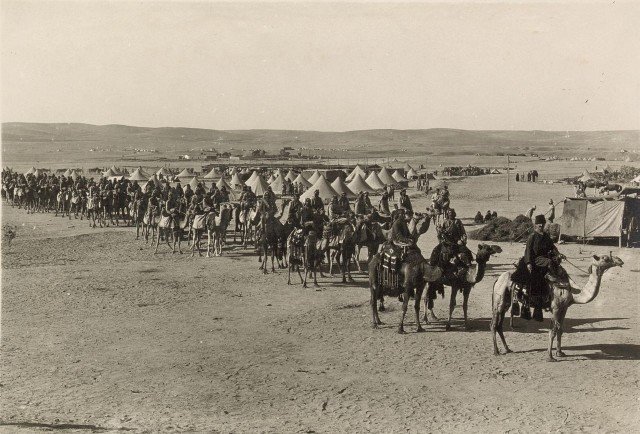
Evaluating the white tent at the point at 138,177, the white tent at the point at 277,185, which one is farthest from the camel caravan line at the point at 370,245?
the white tent at the point at 138,177

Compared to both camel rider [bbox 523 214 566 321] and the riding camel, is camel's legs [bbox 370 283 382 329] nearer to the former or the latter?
the riding camel

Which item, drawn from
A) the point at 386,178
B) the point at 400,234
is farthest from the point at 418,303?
the point at 386,178

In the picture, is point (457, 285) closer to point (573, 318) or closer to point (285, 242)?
point (573, 318)

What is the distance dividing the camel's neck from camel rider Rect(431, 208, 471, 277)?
2284 mm

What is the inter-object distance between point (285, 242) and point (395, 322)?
6404 millimetres

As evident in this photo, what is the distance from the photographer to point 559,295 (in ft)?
34.7

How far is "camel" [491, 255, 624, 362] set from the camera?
33.7ft

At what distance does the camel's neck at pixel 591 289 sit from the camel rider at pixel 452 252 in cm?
228

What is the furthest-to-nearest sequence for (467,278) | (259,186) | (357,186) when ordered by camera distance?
1. (357,186)
2. (259,186)
3. (467,278)

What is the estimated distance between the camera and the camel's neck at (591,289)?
1025 cm

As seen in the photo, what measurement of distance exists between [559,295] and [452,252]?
2.32 metres

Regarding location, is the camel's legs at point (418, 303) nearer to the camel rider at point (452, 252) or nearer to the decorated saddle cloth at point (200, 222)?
the camel rider at point (452, 252)

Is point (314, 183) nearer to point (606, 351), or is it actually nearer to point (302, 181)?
point (302, 181)

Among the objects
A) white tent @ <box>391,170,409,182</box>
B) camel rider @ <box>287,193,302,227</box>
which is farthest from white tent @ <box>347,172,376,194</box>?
camel rider @ <box>287,193,302,227</box>
